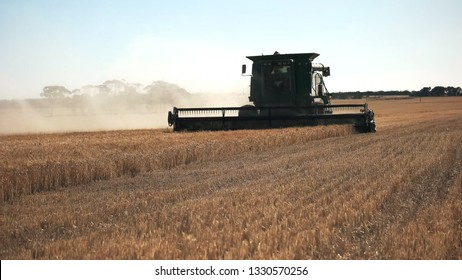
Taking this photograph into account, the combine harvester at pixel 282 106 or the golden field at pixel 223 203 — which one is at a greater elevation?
the combine harvester at pixel 282 106

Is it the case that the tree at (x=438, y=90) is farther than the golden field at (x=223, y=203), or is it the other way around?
the tree at (x=438, y=90)

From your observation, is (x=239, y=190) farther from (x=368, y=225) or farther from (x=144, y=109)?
(x=144, y=109)

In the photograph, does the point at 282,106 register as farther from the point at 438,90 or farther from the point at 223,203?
the point at 438,90

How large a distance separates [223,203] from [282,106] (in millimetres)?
14148

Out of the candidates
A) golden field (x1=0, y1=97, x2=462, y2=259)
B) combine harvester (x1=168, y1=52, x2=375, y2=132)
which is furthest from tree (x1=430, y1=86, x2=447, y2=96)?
golden field (x1=0, y1=97, x2=462, y2=259)

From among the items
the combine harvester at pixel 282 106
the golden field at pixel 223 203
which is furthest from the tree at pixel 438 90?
the golden field at pixel 223 203

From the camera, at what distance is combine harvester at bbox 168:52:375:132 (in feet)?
67.8

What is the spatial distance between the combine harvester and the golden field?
7070 mm

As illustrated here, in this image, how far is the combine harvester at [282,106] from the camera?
20.7 metres

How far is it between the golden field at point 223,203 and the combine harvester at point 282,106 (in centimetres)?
707

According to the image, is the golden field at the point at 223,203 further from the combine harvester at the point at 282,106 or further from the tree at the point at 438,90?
the tree at the point at 438,90

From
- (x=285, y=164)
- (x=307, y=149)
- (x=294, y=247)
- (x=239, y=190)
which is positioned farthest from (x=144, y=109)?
(x=294, y=247)

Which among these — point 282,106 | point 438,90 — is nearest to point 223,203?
point 282,106

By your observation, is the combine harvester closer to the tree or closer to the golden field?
the golden field
